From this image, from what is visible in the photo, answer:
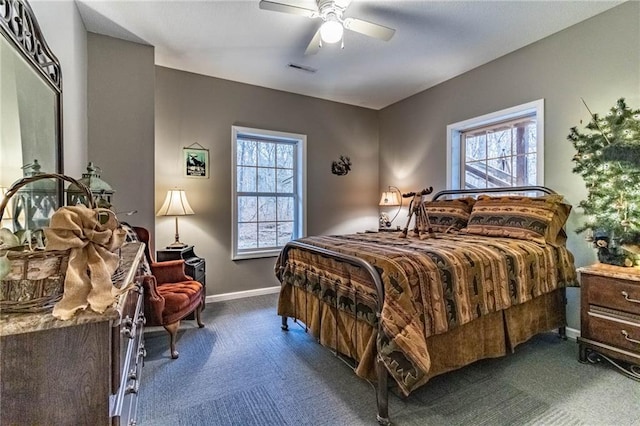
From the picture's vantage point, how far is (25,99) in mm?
1437

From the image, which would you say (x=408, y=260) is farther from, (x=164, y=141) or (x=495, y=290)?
(x=164, y=141)

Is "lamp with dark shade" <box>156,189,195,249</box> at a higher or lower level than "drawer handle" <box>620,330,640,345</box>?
higher

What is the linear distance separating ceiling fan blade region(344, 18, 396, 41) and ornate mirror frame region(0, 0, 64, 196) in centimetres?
189

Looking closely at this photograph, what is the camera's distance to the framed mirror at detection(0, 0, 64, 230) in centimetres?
124

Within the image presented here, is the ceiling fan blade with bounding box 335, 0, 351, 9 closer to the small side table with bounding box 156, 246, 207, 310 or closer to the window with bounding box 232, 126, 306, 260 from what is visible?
the window with bounding box 232, 126, 306, 260

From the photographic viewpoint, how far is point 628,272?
6.79 feet

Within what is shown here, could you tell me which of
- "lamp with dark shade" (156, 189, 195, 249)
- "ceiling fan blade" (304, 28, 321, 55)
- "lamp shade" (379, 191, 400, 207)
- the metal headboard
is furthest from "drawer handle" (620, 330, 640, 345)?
"lamp with dark shade" (156, 189, 195, 249)

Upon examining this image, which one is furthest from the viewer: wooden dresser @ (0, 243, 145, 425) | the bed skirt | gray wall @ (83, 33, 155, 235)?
gray wall @ (83, 33, 155, 235)

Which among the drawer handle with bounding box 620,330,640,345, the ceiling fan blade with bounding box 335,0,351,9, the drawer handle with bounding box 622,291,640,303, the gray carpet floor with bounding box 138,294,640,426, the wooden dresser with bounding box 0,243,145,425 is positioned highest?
the ceiling fan blade with bounding box 335,0,351,9

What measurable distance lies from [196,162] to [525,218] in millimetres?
A: 3503

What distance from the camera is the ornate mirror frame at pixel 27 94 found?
1.25 m

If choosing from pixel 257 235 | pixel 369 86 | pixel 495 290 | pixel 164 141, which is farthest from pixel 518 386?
pixel 164 141

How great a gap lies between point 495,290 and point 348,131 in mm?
3447

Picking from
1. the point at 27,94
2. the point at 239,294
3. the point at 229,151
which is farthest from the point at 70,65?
the point at 239,294
